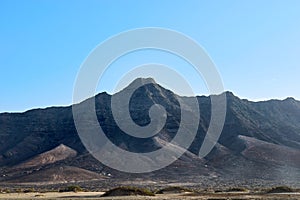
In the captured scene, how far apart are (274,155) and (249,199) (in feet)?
465

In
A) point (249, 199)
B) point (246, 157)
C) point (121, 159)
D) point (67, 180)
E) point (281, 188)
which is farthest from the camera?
point (246, 157)

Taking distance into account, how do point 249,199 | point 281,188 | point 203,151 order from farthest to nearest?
point 203,151, point 281,188, point 249,199

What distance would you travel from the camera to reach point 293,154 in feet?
628

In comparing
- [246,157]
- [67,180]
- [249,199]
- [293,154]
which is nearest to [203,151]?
[246,157]

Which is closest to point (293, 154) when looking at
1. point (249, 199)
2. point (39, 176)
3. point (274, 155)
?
point (274, 155)

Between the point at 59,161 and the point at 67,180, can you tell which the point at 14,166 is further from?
the point at 67,180

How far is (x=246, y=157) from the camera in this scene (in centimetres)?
18700

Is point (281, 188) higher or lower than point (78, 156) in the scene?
lower

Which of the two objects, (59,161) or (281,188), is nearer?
(281,188)

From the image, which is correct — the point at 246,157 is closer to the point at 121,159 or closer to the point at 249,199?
the point at 121,159

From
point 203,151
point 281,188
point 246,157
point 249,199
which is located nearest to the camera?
point 249,199

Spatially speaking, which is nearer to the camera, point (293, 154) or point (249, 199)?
point (249, 199)

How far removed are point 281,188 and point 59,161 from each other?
129 m

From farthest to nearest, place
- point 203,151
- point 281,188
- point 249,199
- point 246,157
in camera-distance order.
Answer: point 203,151
point 246,157
point 281,188
point 249,199
